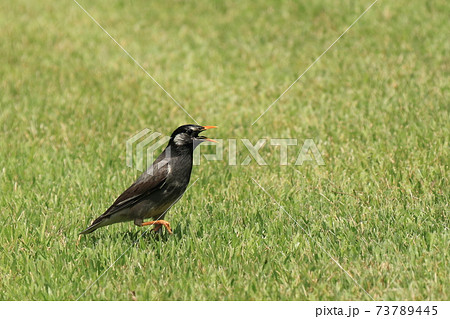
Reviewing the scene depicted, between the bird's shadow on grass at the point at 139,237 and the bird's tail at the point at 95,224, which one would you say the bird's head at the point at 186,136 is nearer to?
the bird's shadow on grass at the point at 139,237

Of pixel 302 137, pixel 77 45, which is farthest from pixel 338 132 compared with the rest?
pixel 77 45

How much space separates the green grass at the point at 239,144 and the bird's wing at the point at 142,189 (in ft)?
1.12

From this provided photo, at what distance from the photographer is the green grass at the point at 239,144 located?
4938 mm

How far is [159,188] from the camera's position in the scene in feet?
17.8

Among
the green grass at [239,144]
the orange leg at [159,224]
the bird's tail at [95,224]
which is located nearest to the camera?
the green grass at [239,144]

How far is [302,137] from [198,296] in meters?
4.30

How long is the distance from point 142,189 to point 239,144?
10.8 feet

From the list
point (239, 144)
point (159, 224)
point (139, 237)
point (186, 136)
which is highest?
point (186, 136)

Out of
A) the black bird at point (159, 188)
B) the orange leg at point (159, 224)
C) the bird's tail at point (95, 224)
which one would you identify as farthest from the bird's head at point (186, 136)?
the bird's tail at point (95, 224)

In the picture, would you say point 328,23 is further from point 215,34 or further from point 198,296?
point 198,296

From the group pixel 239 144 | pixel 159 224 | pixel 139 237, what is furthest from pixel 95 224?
pixel 239 144

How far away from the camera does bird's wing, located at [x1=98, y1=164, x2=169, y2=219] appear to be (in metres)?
5.41

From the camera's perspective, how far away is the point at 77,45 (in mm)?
12961

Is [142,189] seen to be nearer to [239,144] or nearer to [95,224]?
[95,224]
